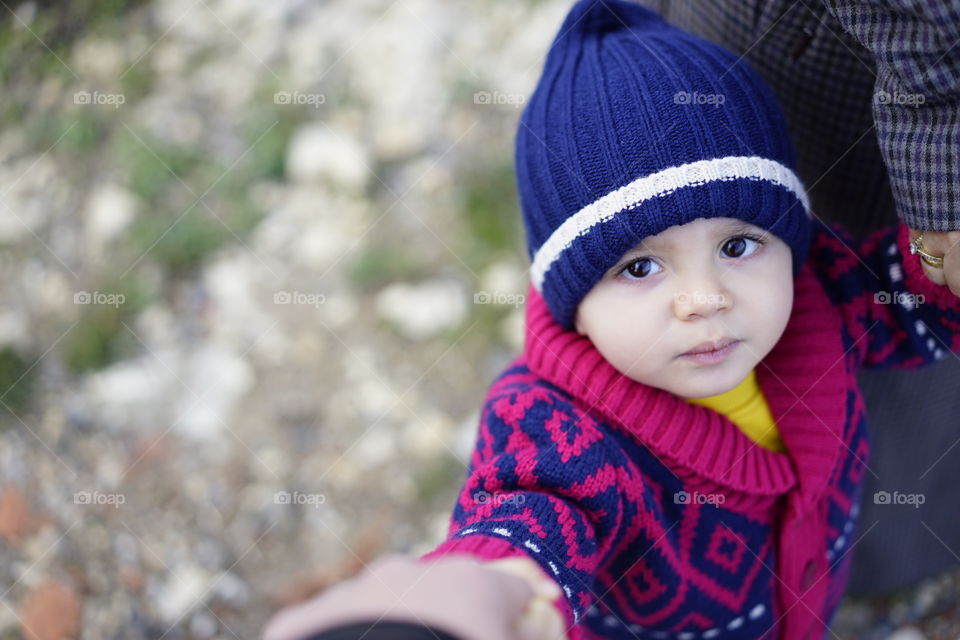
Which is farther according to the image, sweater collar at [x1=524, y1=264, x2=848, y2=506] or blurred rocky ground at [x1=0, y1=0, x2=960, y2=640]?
blurred rocky ground at [x1=0, y1=0, x2=960, y2=640]

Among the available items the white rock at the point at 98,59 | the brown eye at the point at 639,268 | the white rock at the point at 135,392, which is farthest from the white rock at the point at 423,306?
the white rock at the point at 98,59

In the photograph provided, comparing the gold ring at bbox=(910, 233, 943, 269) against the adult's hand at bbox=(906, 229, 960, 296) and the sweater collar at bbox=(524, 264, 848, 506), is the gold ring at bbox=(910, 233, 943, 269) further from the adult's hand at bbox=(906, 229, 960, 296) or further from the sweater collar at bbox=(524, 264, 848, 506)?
the sweater collar at bbox=(524, 264, 848, 506)

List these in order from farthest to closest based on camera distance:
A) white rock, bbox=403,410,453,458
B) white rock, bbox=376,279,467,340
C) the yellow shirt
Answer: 1. white rock, bbox=376,279,467,340
2. white rock, bbox=403,410,453,458
3. the yellow shirt

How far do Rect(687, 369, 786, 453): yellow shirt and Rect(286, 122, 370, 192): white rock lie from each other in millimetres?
1417

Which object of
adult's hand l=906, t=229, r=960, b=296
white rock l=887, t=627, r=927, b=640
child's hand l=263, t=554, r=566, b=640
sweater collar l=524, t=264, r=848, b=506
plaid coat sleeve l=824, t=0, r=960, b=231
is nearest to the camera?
child's hand l=263, t=554, r=566, b=640

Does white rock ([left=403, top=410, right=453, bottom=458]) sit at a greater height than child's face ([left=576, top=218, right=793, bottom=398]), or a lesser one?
lesser

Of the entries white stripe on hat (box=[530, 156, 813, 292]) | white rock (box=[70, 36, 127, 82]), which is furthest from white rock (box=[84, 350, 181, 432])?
white stripe on hat (box=[530, 156, 813, 292])

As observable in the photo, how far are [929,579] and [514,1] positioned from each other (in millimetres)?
1904

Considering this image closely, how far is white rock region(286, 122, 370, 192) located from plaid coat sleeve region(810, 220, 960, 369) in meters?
1.42

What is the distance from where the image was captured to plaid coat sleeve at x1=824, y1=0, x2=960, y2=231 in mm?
827

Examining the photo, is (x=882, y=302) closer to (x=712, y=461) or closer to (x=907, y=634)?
(x=712, y=461)

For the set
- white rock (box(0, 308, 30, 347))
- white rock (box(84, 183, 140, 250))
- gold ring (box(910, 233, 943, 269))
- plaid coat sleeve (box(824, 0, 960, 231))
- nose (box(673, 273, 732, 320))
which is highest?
plaid coat sleeve (box(824, 0, 960, 231))

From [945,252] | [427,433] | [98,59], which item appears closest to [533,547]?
[945,252]

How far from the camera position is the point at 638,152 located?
3.32ft
